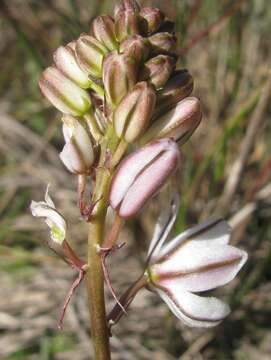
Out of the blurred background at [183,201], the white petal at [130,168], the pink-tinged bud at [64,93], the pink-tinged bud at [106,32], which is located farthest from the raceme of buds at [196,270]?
the blurred background at [183,201]

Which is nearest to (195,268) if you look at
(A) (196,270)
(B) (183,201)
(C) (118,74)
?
(A) (196,270)

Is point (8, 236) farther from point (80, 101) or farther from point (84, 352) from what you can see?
point (80, 101)

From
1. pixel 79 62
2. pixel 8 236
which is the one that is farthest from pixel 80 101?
pixel 8 236

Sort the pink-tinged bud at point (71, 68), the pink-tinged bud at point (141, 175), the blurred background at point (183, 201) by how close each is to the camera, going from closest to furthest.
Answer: the pink-tinged bud at point (141, 175), the pink-tinged bud at point (71, 68), the blurred background at point (183, 201)

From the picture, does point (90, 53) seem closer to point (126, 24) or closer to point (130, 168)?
point (126, 24)

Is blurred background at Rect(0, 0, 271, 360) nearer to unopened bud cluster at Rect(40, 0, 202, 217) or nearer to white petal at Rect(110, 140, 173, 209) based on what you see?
unopened bud cluster at Rect(40, 0, 202, 217)

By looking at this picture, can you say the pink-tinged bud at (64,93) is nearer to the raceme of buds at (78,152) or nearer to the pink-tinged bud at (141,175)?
the raceme of buds at (78,152)
